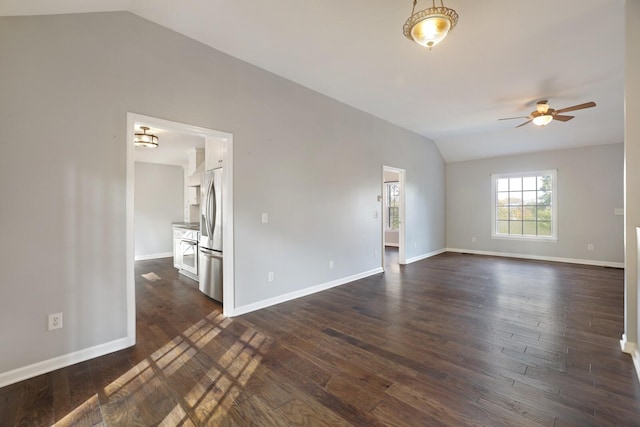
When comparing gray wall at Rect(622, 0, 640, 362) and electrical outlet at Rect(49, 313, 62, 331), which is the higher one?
gray wall at Rect(622, 0, 640, 362)

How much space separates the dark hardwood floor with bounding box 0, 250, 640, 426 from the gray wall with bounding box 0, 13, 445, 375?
0.49 metres

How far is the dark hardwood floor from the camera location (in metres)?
1.77

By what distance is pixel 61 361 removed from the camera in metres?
2.28

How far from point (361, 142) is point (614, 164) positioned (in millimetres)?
5657

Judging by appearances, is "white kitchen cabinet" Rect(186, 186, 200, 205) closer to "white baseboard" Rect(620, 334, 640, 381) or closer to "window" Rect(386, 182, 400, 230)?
"window" Rect(386, 182, 400, 230)

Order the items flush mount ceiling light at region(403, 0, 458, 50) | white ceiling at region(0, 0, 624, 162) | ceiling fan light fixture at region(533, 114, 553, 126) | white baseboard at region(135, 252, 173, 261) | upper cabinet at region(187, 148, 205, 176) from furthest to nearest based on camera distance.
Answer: white baseboard at region(135, 252, 173, 261) < upper cabinet at region(187, 148, 205, 176) < ceiling fan light fixture at region(533, 114, 553, 126) < white ceiling at region(0, 0, 624, 162) < flush mount ceiling light at region(403, 0, 458, 50)

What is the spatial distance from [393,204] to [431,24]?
25.6 feet

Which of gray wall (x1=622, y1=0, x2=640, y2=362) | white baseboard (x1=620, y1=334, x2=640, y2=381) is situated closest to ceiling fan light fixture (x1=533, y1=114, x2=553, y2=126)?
gray wall (x1=622, y1=0, x2=640, y2=362)

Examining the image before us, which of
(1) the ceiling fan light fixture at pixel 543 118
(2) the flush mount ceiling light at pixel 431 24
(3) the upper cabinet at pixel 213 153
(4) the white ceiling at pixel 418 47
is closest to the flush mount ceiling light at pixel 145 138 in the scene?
(3) the upper cabinet at pixel 213 153

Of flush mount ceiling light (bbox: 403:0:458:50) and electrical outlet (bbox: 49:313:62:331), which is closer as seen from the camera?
flush mount ceiling light (bbox: 403:0:458:50)

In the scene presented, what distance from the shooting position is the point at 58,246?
7.48 feet

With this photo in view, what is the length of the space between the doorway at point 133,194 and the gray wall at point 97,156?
5 centimetres

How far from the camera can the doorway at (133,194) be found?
103 inches

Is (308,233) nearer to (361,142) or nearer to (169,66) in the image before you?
(361,142)
